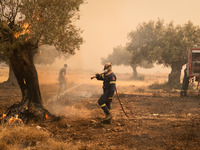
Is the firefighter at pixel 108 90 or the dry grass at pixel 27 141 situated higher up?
the firefighter at pixel 108 90

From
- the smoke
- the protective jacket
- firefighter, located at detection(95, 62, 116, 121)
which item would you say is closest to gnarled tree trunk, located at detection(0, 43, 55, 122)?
the smoke

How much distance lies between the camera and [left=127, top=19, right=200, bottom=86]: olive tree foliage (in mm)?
19547

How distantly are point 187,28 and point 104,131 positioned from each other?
60.0 ft

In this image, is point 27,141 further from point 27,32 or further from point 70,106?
point 70,106

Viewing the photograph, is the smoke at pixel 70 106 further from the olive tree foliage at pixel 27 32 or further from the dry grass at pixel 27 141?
the dry grass at pixel 27 141

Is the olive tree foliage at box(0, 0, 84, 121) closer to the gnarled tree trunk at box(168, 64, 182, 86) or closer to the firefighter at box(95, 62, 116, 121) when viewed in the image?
the firefighter at box(95, 62, 116, 121)

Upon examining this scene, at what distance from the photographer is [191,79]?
45.7ft

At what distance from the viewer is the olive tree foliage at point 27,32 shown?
6.84m

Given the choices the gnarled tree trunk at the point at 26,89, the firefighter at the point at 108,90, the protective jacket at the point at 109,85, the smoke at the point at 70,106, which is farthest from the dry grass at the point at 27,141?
the smoke at the point at 70,106

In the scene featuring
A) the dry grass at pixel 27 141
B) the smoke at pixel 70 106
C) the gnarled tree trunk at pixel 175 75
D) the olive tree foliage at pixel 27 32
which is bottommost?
the smoke at pixel 70 106

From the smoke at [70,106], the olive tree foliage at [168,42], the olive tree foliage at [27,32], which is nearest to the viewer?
the olive tree foliage at [27,32]

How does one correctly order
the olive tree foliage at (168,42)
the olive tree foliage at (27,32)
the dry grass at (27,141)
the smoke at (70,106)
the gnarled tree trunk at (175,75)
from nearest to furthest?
1. the dry grass at (27,141)
2. the olive tree foliage at (27,32)
3. the smoke at (70,106)
4. the olive tree foliage at (168,42)
5. the gnarled tree trunk at (175,75)

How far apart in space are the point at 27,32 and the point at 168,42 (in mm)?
16669

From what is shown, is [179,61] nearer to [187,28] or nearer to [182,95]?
[187,28]
